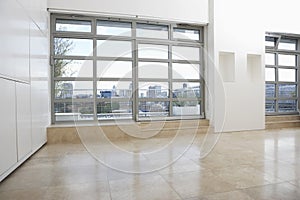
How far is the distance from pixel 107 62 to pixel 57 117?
1.52m

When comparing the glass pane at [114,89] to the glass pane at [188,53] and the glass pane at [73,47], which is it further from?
the glass pane at [188,53]

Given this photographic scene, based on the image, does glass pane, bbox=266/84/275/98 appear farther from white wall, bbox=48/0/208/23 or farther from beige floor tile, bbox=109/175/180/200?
beige floor tile, bbox=109/175/180/200

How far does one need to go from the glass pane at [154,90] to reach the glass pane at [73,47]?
1.34 meters

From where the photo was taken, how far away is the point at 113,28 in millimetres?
4754

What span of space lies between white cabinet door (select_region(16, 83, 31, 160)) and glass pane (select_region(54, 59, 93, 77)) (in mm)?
1606

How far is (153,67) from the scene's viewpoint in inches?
206

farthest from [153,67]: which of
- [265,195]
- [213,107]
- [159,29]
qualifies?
[265,195]

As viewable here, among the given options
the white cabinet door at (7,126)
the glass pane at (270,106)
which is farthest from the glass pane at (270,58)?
the white cabinet door at (7,126)

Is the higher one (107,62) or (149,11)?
(149,11)

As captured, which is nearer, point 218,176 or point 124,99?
point 218,176

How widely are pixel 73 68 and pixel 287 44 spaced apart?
18.9 ft

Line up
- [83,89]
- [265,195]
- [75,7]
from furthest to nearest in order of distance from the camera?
[83,89]
[75,7]
[265,195]

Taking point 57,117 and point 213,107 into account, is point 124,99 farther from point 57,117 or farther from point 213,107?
point 213,107

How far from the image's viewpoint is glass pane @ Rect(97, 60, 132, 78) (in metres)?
4.64
